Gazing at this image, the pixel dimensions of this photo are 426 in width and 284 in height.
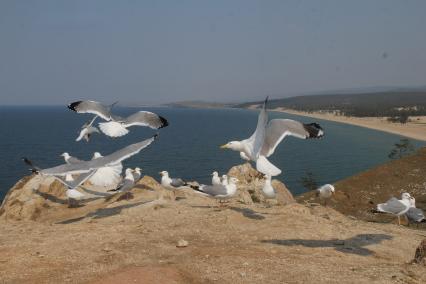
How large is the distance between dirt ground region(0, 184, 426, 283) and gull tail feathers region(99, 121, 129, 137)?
8.07 feet

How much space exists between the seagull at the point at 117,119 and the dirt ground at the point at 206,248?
2.62 m

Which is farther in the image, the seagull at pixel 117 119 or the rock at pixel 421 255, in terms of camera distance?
the seagull at pixel 117 119

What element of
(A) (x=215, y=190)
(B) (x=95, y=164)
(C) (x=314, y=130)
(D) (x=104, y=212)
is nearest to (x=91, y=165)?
(B) (x=95, y=164)

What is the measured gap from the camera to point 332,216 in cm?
1552

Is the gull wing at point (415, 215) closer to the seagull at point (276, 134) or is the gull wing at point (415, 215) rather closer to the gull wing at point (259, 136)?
the seagull at point (276, 134)

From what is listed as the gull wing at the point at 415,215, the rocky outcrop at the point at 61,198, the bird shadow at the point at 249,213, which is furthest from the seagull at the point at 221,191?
the gull wing at the point at 415,215

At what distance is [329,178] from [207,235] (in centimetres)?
4510

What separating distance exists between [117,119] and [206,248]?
8207mm

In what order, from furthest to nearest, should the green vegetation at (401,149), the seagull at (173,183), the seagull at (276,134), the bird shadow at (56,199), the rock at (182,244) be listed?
the green vegetation at (401,149) < the seagull at (173,183) < the bird shadow at (56,199) < the seagull at (276,134) < the rock at (182,244)

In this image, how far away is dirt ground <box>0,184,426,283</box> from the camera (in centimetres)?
864

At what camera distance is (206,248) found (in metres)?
10.4

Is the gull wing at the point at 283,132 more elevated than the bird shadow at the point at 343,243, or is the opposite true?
the gull wing at the point at 283,132

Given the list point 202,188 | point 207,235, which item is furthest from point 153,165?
point 207,235

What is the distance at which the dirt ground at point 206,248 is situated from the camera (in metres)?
8.64
